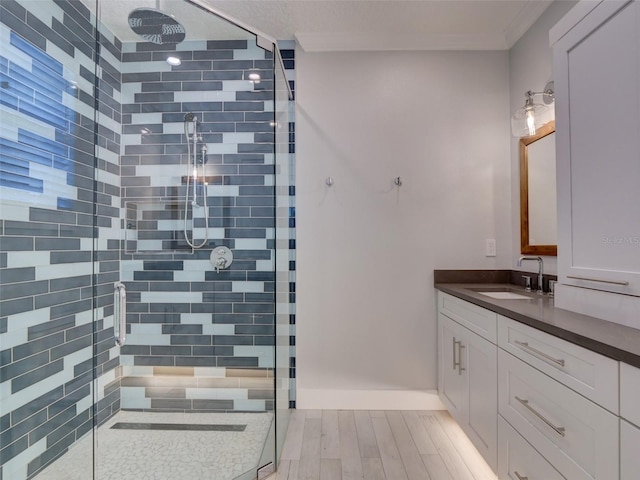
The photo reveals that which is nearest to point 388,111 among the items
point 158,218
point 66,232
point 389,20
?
point 389,20

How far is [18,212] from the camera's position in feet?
4.56

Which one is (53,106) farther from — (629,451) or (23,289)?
(629,451)

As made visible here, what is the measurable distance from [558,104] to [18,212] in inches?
96.7

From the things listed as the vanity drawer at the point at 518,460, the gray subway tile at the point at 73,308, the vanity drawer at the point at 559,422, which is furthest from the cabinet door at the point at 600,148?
the gray subway tile at the point at 73,308

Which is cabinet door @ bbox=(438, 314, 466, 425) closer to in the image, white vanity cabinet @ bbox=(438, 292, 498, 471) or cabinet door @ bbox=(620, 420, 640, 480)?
white vanity cabinet @ bbox=(438, 292, 498, 471)

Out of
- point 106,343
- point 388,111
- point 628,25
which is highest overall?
point 388,111

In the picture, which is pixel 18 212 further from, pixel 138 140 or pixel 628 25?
pixel 628 25

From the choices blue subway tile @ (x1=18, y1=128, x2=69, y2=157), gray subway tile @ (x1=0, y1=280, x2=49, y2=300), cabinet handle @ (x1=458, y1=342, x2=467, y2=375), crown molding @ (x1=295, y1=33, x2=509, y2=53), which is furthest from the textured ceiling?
cabinet handle @ (x1=458, y1=342, x2=467, y2=375)

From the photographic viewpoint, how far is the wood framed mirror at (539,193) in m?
1.93

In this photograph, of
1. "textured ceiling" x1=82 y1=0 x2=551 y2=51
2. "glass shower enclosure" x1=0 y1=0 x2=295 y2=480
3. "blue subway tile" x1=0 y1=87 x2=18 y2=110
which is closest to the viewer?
"blue subway tile" x1=0 y1=87 x2=18 y2=110

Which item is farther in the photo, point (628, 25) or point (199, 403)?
point (199, 403)

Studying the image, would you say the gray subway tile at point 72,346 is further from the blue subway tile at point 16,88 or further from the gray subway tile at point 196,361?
the blue subway tile at point 16,88

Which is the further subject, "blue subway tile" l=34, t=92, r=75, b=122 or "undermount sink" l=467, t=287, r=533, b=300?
"undermount sink" l=467, t=287, r=533, b=300

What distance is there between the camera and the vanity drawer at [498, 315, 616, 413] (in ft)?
2.91
